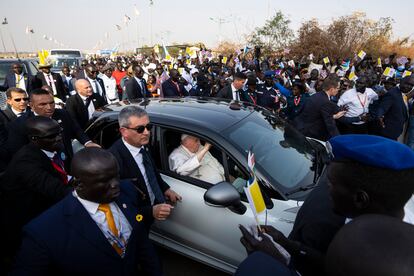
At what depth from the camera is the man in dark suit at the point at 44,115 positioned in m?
3.12

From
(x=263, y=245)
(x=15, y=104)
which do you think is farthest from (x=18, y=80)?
(x=263, y=245)

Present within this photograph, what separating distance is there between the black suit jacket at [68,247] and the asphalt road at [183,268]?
156cm

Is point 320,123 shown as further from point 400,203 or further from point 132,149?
point 400,203

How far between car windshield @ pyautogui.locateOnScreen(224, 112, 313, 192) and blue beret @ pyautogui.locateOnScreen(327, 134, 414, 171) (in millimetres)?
1280

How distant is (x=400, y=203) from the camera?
4.08 feet

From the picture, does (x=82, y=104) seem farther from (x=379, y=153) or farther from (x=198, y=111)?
(x=379, y=153)

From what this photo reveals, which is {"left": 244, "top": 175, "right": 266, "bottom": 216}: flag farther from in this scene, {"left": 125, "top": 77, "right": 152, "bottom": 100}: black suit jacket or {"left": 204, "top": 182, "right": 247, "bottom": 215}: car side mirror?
{"left": 125, "top": 77, "right": 152, "bottom": 100}: black suit jacket

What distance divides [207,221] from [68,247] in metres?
1.39

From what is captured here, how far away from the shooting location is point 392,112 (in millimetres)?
5859

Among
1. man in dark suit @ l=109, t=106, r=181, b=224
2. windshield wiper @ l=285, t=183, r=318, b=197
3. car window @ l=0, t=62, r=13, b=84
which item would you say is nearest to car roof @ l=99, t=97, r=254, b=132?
man in dark suit @ l=109, t=106, r=181, b=224

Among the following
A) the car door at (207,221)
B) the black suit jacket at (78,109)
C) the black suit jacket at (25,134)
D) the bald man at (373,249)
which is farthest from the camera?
the black suit jacket at (78,109)

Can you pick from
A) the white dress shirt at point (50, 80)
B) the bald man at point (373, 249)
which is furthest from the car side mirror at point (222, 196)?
the white dress shirt at point (50, 80)

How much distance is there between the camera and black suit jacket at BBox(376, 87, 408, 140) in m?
5.80

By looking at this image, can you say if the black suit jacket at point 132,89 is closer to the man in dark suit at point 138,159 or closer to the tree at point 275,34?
the man in dark suit at point 138,159
